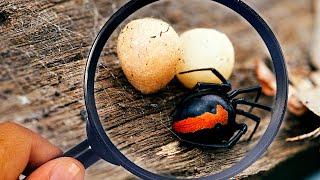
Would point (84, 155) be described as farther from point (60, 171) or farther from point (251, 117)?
point (251, 117)

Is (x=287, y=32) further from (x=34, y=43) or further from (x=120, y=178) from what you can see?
(x=34, y=43)

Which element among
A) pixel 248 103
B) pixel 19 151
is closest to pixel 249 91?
pixel 248 103

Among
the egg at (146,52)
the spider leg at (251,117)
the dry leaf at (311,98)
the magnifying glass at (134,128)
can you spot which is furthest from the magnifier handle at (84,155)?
the dry leaf at (311,98)

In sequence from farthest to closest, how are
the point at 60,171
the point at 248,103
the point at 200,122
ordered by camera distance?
the point at 248,103, the point at 200,122, the point at 60,171

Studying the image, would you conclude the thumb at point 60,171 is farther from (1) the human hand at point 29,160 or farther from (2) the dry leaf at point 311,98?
(2) the dry leaf at point 311,98

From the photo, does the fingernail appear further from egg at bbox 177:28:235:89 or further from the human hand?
egg at bbox 177:28:235:89

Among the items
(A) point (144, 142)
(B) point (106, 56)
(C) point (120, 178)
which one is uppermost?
(B) point (106, 56)

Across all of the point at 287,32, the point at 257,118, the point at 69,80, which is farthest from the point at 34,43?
the point at 287,32

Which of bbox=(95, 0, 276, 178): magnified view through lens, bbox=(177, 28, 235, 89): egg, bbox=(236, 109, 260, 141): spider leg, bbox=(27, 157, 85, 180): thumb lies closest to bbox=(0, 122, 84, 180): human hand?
bbox=(27, 157, 85, 180): thumb
